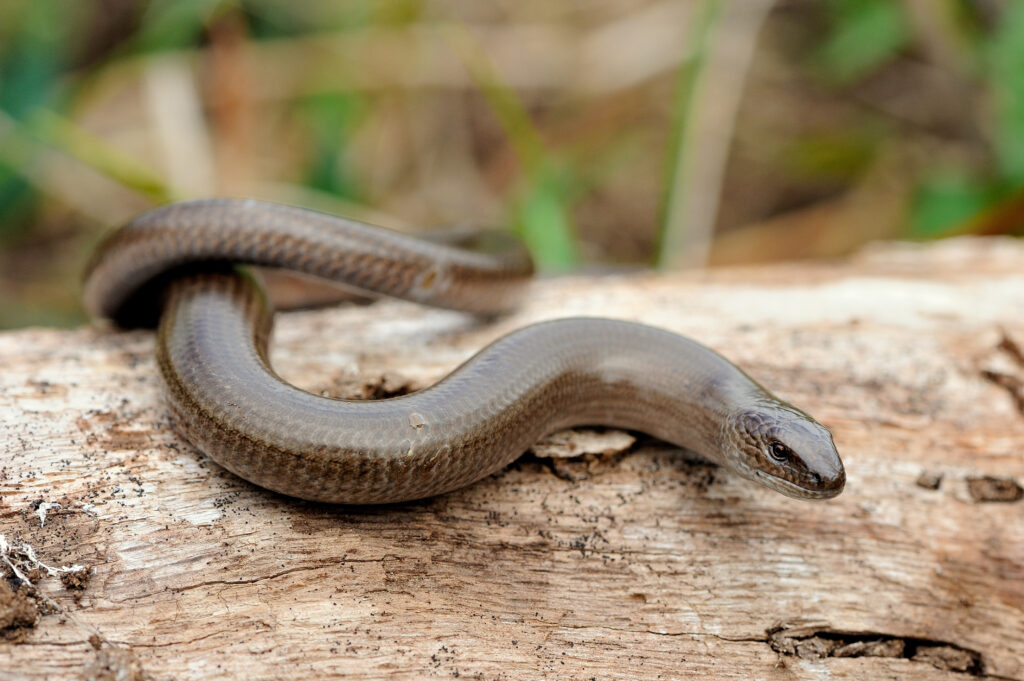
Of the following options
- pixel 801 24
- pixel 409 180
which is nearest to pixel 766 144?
pixel 801 24

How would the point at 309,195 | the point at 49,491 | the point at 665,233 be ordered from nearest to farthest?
the point at 49,491, the point at 665,233, the point at 309,195

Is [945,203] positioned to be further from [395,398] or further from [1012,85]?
[395,398]

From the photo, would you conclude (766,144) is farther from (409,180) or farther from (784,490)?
(784,490)

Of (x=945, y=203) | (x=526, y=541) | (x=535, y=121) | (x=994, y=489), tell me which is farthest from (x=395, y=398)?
(x=535, y=121)

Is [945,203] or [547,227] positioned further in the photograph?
[945,203]

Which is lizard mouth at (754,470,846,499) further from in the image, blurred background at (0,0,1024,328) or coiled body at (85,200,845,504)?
blurred background at (0,0,1024,328)
